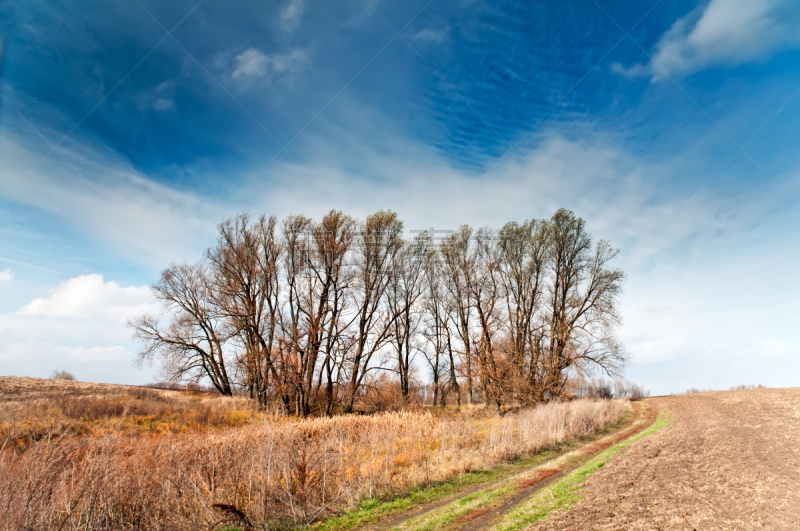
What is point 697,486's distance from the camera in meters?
7.44

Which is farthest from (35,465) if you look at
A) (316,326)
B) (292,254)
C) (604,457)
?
(292,254)

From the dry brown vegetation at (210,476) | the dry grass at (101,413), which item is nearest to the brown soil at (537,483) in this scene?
the dry brown vegetation at (210,476)

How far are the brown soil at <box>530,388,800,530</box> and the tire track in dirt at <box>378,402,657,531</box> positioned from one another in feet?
4.18

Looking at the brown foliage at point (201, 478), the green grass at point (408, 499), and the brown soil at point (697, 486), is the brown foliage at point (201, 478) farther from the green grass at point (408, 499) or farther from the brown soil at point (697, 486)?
the brown soil at point (697, 486)

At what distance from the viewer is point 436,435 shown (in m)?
13.6

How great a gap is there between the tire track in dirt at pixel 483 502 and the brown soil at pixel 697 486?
127 cm

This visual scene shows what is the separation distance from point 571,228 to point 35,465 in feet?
87.9

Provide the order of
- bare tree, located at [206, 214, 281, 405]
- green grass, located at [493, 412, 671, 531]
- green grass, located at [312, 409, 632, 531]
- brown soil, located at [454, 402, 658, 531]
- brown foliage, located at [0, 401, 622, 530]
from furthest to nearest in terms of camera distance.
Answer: bare tree, located at [206, 214, 281, 405] → green grass, located at [312, 409, 632, 531] → brown soil, located at [454, 402, 658, 531] → green grass, located at [493, 412, 671, 531] → brown foliage, located at [0, 401, 622, 530]

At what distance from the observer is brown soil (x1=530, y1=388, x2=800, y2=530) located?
580 centimetres

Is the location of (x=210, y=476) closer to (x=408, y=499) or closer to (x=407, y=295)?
(x=408, y=499)

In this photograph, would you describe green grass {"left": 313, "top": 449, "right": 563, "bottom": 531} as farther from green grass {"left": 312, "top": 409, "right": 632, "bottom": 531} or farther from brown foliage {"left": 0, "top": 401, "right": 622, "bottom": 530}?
brown foliage {"left": 0, "top": 401, "right": 622, "bottom": 530}

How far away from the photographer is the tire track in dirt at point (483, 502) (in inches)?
276

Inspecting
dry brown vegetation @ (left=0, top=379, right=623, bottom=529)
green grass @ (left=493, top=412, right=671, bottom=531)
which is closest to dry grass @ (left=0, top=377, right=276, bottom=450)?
dry brown vegetation @ (left=0, top=379, right=623, bottom=529)

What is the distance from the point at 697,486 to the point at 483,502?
4233 mm
